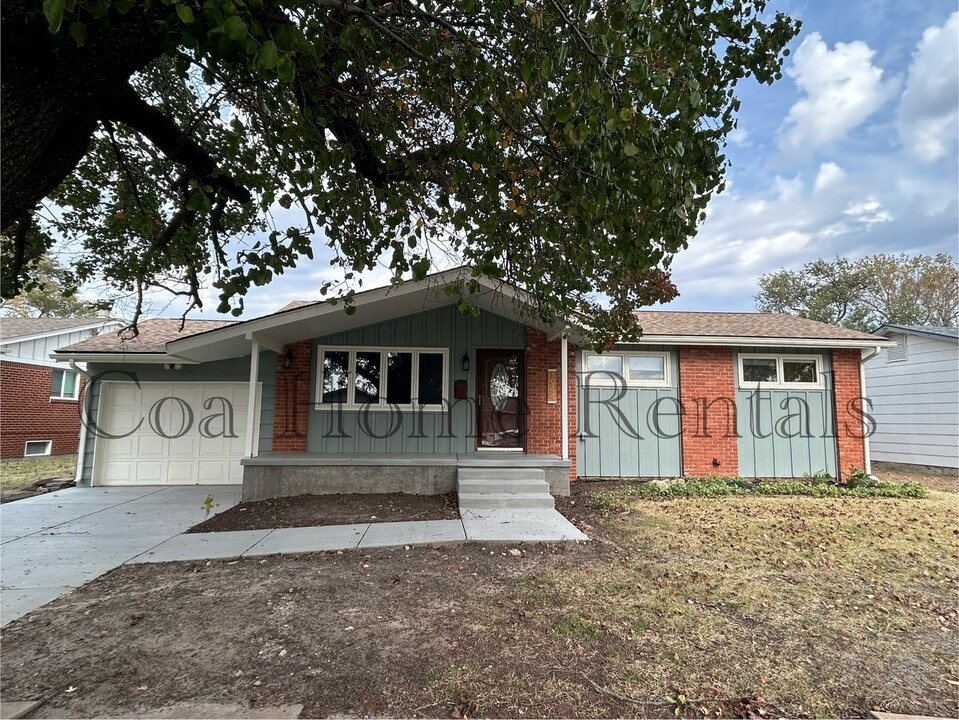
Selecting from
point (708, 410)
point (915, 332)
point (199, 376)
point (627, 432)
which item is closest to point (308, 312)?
point (199, 376)

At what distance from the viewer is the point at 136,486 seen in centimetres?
916

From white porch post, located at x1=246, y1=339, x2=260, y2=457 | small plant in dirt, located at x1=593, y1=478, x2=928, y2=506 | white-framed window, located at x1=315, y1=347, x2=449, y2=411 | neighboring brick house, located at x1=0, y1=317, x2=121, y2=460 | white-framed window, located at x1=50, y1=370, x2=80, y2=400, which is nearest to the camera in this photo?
white porch post, located at x1=246, y1=339, x2=260, y2=457

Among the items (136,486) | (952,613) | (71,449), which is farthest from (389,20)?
(71,449)

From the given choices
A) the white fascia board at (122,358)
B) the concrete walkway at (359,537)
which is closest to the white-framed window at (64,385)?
the white fascia board at (122,358)

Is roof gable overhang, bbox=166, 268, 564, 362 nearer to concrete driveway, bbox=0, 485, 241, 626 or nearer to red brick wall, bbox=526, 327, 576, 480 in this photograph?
red brick wall, bbox=526, 327, 576, 480

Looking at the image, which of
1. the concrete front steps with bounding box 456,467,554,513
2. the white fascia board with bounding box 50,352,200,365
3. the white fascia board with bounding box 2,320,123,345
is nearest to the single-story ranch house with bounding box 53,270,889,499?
the white fascia board with bounding box 50,352,200,365

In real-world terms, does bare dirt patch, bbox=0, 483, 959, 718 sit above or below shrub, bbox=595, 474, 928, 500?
below

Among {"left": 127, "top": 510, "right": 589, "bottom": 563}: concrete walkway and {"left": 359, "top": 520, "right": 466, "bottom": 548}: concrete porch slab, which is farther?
{"left": 359, "top": 520, "right": 466, "bottom": 548}: concrete porch slab

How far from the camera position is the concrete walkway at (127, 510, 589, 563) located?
16.6 ft

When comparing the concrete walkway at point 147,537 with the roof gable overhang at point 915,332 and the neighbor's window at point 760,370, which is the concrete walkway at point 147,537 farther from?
the roof gable overhang at point 915,332

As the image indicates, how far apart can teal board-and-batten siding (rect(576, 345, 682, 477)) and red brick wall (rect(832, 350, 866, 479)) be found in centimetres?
332

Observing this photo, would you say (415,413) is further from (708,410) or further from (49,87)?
(49,87)

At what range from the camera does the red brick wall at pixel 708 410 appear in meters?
9.34

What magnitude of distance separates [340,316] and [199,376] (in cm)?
365
